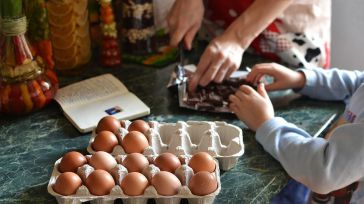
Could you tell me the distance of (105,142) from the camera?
3.84 ft

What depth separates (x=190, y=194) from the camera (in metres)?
1.03

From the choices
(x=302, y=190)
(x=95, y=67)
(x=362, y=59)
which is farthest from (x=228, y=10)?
(x=362, y=59)

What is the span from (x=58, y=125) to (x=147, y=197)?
1.38 feet

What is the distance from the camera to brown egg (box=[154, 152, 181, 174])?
1.08m

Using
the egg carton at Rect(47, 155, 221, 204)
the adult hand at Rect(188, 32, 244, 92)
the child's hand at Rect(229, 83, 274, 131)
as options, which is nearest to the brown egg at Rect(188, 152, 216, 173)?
the egg carton at Rect(47, 155, 221, 204)

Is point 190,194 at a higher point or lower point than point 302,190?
higher

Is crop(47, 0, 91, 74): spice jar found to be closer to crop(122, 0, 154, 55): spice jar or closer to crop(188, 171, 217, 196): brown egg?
crop(122, 0, 154, 55): spice jar

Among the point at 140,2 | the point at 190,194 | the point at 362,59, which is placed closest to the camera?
the point at 190,194

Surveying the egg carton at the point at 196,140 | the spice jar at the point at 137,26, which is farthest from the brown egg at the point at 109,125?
the spice jar at the point at 137,26

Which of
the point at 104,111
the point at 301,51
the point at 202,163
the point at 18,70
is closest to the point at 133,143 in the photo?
the point at 202,163

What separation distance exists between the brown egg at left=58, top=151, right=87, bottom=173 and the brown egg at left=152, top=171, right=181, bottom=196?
158mm

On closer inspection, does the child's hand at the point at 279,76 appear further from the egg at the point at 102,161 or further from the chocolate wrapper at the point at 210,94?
the egg at the point at 102,161

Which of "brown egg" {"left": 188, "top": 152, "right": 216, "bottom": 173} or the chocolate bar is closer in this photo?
"brown egg" {"left": 188, "top": 152, "right": 216, "bottom": 173}

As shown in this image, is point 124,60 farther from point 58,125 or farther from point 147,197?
point 147,197
